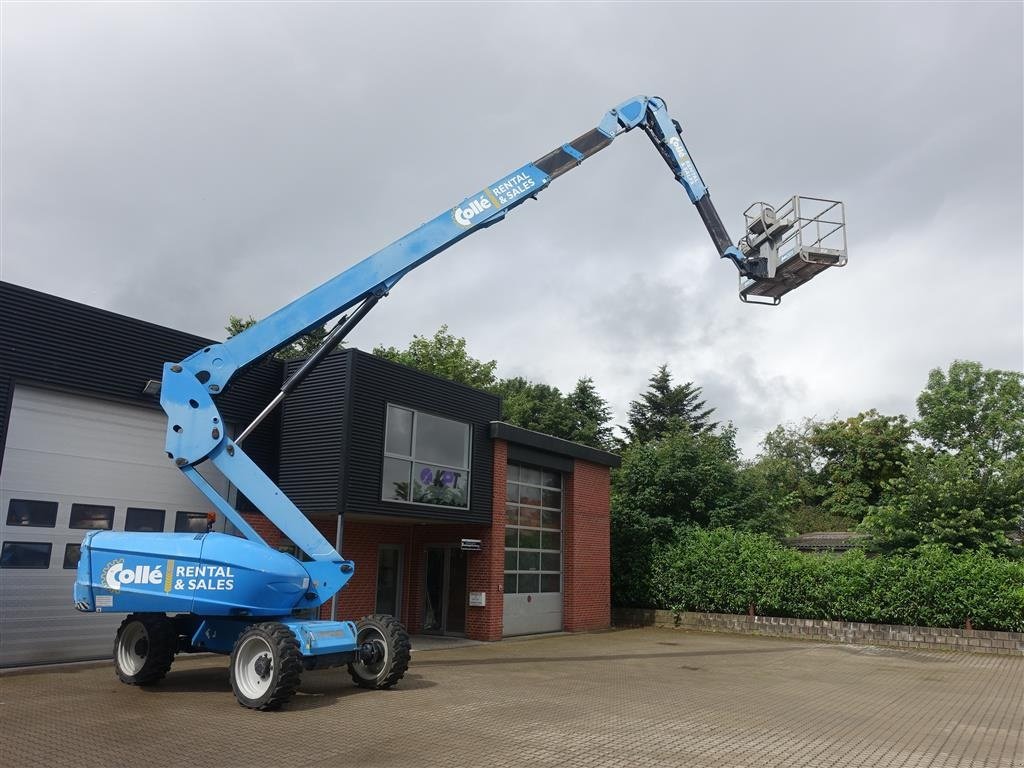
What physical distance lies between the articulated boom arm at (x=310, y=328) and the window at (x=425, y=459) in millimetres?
4831

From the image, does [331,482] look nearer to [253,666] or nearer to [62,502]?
[62,502]

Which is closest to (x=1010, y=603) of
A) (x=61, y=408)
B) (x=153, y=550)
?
(x=153, y=550)

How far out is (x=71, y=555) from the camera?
41.2 feet

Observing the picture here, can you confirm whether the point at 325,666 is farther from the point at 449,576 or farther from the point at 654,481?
the point at 654,481

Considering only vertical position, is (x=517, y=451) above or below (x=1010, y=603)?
above

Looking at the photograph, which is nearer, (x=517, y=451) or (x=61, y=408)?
(x=61, y=408)

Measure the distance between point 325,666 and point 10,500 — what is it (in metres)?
6.08

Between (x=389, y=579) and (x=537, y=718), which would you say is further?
(x=389, y=579)

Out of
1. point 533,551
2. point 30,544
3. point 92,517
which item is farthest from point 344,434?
point 533,551

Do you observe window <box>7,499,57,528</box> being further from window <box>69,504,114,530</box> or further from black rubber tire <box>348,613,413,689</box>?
black rubber tire <box>348,613,413,689</box>

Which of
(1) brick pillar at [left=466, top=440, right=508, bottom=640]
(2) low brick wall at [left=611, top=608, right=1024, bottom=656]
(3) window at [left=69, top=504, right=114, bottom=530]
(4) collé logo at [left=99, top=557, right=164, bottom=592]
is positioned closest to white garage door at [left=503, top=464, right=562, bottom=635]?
(1) brick pillar at [left=466, top=440, right=508, bottom=640]

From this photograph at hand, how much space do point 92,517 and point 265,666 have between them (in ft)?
18.7

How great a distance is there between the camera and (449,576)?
19375mm

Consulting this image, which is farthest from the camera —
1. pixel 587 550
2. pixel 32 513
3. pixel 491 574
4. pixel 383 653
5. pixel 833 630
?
pixel 587 550
